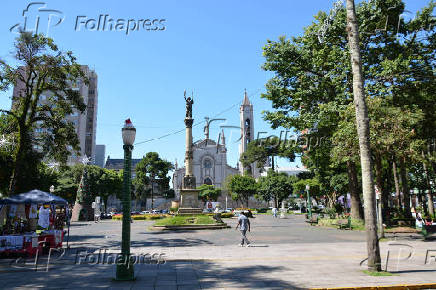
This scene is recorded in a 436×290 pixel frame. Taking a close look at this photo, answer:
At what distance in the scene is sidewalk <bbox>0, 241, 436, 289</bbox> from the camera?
6902 mm

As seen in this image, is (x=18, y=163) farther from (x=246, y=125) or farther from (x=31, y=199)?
(x=246, y=125)

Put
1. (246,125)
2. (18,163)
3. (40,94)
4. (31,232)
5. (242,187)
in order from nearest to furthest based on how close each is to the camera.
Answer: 1. (31,232)
2. (18,163)
3. (40,94)
4. (242,187)
5. (246,125)

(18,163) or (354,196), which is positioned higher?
(18,163)

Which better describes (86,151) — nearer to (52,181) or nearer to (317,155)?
(52,181)

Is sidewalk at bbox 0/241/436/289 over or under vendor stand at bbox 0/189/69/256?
under

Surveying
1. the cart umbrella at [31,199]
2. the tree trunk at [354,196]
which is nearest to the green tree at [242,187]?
the tree trunk at [354,196]

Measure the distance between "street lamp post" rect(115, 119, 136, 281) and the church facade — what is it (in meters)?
76.2

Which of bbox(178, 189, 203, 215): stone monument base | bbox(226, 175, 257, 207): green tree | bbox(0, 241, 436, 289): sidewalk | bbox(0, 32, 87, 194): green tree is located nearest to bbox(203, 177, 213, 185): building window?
bbox(226, 175, 257, 207): green tree

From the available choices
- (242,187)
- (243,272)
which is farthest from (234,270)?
(242,187)

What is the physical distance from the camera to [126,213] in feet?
25.9

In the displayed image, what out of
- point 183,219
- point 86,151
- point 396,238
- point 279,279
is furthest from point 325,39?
point 86,151

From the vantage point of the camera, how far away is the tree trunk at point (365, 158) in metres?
7.89

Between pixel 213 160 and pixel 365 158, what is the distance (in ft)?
263

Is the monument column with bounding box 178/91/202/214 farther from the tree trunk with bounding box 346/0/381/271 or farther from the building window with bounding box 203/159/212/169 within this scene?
the building window with bounding box 203/159/212/169
